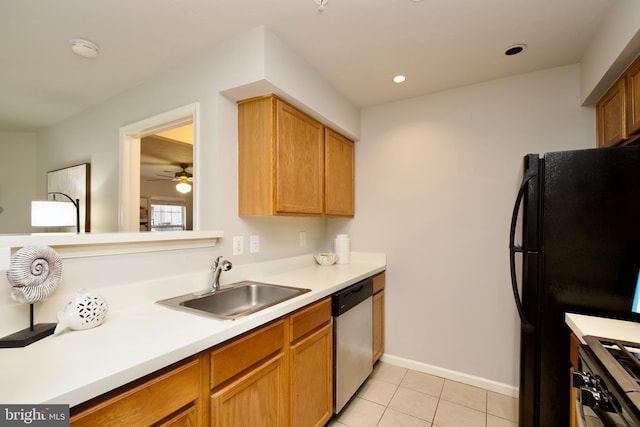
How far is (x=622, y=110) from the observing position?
153cm

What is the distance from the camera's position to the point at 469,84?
92.2 inches

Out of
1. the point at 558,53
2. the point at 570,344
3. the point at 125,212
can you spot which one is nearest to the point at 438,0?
the point at 558,53

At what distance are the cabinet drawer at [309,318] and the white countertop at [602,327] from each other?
1.18m

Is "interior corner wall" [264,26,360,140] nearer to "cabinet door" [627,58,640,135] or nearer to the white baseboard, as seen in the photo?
"cabinet door" [627,58,640,135]

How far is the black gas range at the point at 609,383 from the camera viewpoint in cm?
74

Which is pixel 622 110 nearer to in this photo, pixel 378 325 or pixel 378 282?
pixel 378 282

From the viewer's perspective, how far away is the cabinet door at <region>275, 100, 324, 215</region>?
1860 mm

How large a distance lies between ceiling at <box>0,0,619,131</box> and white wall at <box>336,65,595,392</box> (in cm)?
25

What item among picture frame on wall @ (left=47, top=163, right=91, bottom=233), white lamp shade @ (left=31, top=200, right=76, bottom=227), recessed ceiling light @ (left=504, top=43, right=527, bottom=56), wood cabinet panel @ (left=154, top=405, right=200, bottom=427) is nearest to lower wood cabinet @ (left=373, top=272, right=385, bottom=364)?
wood cabinet panel @ (left=154, top=405, right=200, bottom=427)

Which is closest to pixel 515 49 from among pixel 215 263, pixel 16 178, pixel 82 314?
pixel 215 263

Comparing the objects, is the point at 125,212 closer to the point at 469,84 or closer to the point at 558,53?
the point at 469,84

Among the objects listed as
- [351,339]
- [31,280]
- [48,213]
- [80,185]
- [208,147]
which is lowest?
[351,339]

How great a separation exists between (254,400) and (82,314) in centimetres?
77

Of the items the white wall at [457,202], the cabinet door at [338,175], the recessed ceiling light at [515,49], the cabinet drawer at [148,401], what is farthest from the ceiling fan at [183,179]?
the recessed ceiling light at [515,49]
